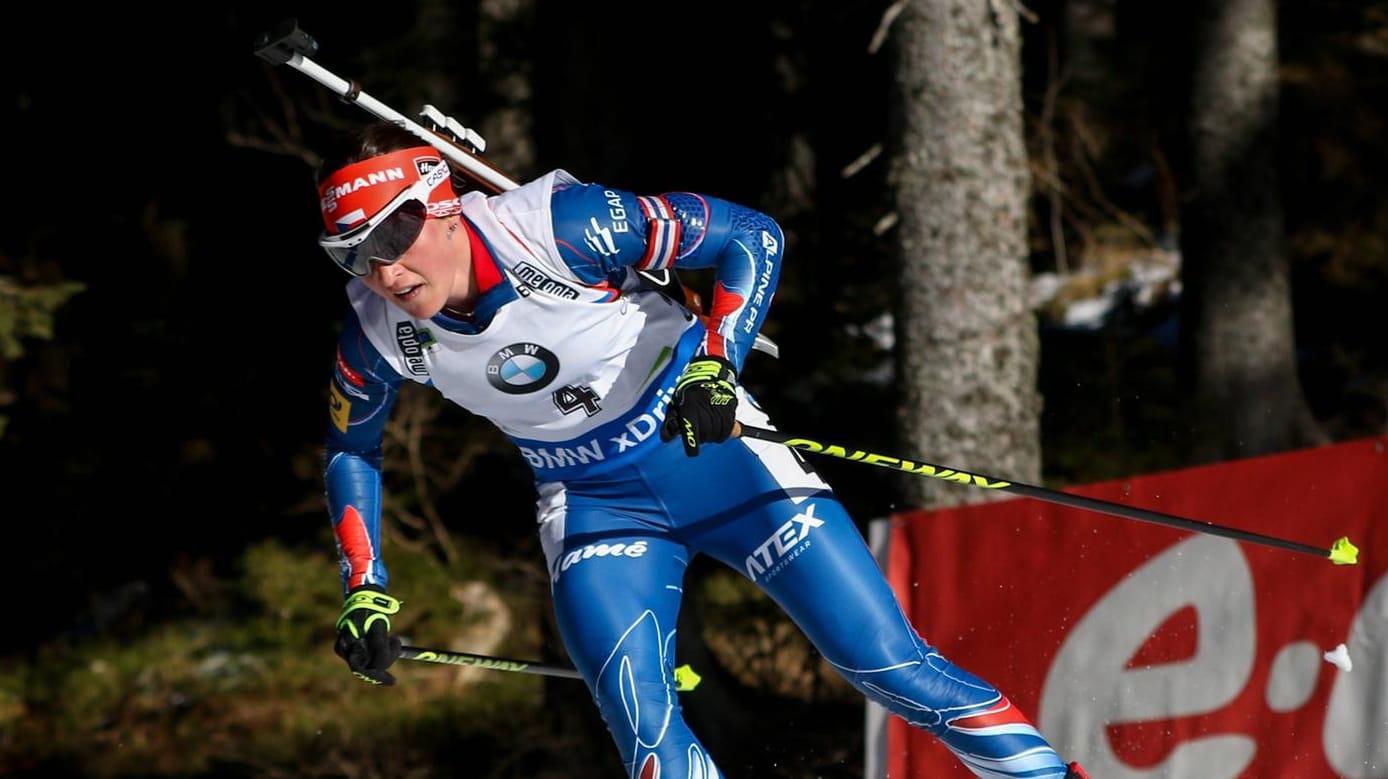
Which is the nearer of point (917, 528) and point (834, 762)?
point (917, 528)

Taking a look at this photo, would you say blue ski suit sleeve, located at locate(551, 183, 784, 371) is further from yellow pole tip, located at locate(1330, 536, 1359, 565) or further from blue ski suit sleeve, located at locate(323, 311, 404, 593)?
yellow pole tip, located at locate(1330, 536, 1359, 565)

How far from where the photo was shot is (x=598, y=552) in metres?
4.34

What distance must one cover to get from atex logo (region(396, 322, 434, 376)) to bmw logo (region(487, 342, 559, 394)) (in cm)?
18

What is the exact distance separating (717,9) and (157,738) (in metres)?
6.08

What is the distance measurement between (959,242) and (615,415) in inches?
98.8

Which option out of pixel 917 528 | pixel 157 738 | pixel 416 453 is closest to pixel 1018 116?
pixel 917 528

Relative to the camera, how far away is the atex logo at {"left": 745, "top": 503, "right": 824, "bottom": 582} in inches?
168

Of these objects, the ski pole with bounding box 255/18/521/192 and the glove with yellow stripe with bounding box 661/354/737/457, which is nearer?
the glove with yellow stripe with bounding box 661/354/737/457

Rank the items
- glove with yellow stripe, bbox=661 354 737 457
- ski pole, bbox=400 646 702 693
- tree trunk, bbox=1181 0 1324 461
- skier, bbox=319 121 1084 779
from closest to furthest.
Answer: glove with yellow stripe, bbox=661 354 737 457
skier, bbox=319 121 1084 779
ski pole, bbox=400 646 702 693
tree trunk, bbox=1181 0 1324 461

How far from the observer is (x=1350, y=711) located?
4.47 meters

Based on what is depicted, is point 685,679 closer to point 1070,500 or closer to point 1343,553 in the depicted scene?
point 1070,500

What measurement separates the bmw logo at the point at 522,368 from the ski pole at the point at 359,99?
21.7 inches

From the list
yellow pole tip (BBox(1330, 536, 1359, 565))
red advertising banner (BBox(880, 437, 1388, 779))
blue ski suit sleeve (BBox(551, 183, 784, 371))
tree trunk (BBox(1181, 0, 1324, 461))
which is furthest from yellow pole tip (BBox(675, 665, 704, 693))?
tree trunk (BBox(1181, 0, 1324, 461))

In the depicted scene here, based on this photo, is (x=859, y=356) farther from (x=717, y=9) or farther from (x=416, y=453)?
(x=416, y=453)
